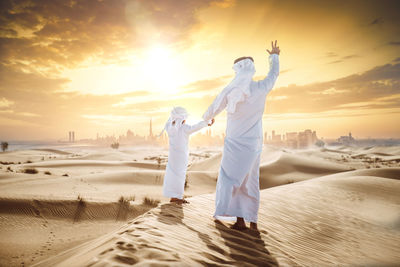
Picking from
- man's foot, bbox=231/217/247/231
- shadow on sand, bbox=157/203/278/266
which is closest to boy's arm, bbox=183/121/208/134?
→ shadow on sand, bbox=157/203/278/266

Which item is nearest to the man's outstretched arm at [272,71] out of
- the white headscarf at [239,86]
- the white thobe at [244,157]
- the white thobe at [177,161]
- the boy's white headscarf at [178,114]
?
the white thobe at [244,157]

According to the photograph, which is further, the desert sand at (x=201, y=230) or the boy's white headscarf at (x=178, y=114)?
the boy's white headscarf at (x=178, y=114)

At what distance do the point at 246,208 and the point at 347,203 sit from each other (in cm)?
533

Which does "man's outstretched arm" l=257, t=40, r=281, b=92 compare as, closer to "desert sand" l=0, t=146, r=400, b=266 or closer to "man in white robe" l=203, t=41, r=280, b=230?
"man in white robe" l=203, t=41, r=280, b=230

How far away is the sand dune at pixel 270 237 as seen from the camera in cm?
277

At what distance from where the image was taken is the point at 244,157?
425 cm

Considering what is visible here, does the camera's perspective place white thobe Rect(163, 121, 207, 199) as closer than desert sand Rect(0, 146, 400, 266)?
No

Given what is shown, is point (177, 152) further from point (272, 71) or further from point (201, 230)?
point (272, 71)

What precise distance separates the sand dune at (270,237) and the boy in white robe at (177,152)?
0.67m

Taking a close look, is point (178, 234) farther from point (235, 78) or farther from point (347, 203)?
point (347, 203)

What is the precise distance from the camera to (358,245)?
4.71m

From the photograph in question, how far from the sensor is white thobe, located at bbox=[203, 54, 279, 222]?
13.6 feet

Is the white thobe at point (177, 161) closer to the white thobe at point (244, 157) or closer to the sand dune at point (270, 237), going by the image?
the sand dune at point (270, 237)

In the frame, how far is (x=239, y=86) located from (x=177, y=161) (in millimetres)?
2969
